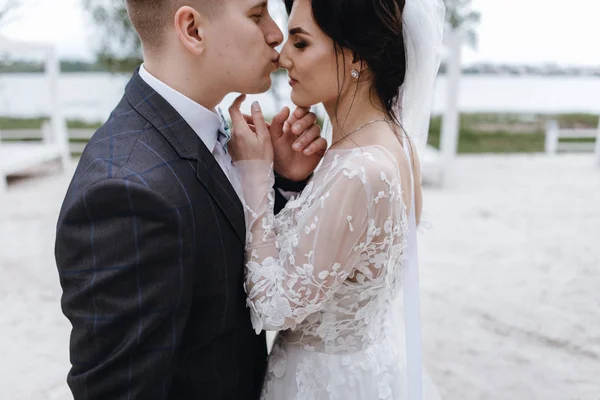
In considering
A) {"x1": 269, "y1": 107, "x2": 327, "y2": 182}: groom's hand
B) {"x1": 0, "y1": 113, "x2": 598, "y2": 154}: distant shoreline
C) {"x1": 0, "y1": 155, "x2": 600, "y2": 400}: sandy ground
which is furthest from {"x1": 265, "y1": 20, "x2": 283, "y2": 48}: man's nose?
{"x1": 0, "y1": 113, "x2": 598, "y2": 154}: distant shoreline

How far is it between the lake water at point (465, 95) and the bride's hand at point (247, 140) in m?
8.30

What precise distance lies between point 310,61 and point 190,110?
Result: 0.33m

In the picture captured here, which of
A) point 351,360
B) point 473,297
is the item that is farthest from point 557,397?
point 351,360

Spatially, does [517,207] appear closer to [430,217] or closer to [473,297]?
[430,217]

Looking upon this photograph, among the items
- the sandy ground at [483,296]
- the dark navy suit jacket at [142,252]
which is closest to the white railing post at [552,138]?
the sandy ground at [483,296]

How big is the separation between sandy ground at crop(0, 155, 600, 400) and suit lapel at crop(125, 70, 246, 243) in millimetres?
2495

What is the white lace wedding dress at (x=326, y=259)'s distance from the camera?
50.0 inches

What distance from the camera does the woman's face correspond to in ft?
4.36

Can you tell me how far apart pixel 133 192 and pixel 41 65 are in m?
9.70

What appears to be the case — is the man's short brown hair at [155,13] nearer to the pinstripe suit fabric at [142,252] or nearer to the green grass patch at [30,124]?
the pinstripe suit fabric at [142,252]

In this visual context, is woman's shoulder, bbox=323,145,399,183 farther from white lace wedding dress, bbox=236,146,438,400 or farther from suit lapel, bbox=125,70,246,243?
suit lapel, bbox=125,70,246,243

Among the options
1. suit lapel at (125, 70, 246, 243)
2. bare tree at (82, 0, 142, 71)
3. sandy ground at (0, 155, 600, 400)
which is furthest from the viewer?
bare tree at (82, 0, 142, 71)

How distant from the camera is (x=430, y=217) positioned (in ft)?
21.0

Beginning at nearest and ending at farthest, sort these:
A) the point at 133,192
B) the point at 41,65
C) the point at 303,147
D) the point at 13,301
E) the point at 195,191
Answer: the point at 133,192 < the point at 195,191 < the point at 303,147 < the point at 13,301 < the point at 41,65
